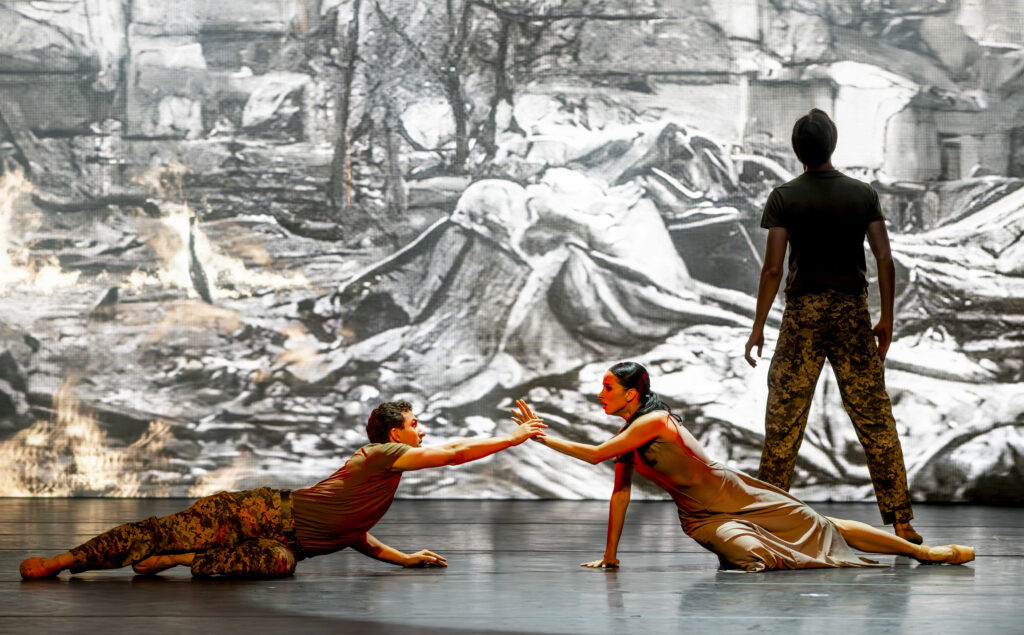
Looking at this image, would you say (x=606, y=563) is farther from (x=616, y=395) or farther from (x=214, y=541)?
(x=214, y=541)

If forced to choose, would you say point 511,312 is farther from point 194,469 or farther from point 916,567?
point 916,567

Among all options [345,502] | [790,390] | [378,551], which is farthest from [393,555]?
[790,390]

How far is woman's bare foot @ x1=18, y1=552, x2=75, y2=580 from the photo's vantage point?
11.6ft

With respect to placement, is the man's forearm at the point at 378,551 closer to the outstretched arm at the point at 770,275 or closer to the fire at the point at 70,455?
the outstretched arm at the point at 770,275

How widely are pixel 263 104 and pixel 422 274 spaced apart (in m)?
1.39

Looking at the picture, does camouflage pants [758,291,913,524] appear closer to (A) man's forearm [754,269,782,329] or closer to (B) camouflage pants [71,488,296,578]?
(A) man's forearm [754,269,782,329]

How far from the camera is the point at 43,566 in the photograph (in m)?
3.54

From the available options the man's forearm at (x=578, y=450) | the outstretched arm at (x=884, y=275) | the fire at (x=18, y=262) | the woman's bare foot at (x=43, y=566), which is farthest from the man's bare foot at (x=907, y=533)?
the fire at (x=18, y=262)

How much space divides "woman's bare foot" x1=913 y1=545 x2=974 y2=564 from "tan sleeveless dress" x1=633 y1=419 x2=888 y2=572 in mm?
195

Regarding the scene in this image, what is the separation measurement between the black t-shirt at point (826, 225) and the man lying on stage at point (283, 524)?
1170 millimetres

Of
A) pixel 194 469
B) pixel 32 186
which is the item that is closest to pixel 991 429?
pixel 194 469

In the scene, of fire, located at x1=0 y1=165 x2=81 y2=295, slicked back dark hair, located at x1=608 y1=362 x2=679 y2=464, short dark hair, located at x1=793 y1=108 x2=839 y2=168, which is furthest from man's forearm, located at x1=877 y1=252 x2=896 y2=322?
fire, located at x1=0 y1=165 x2=81 y2=295

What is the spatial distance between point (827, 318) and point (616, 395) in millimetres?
849

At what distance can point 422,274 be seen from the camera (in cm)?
760
